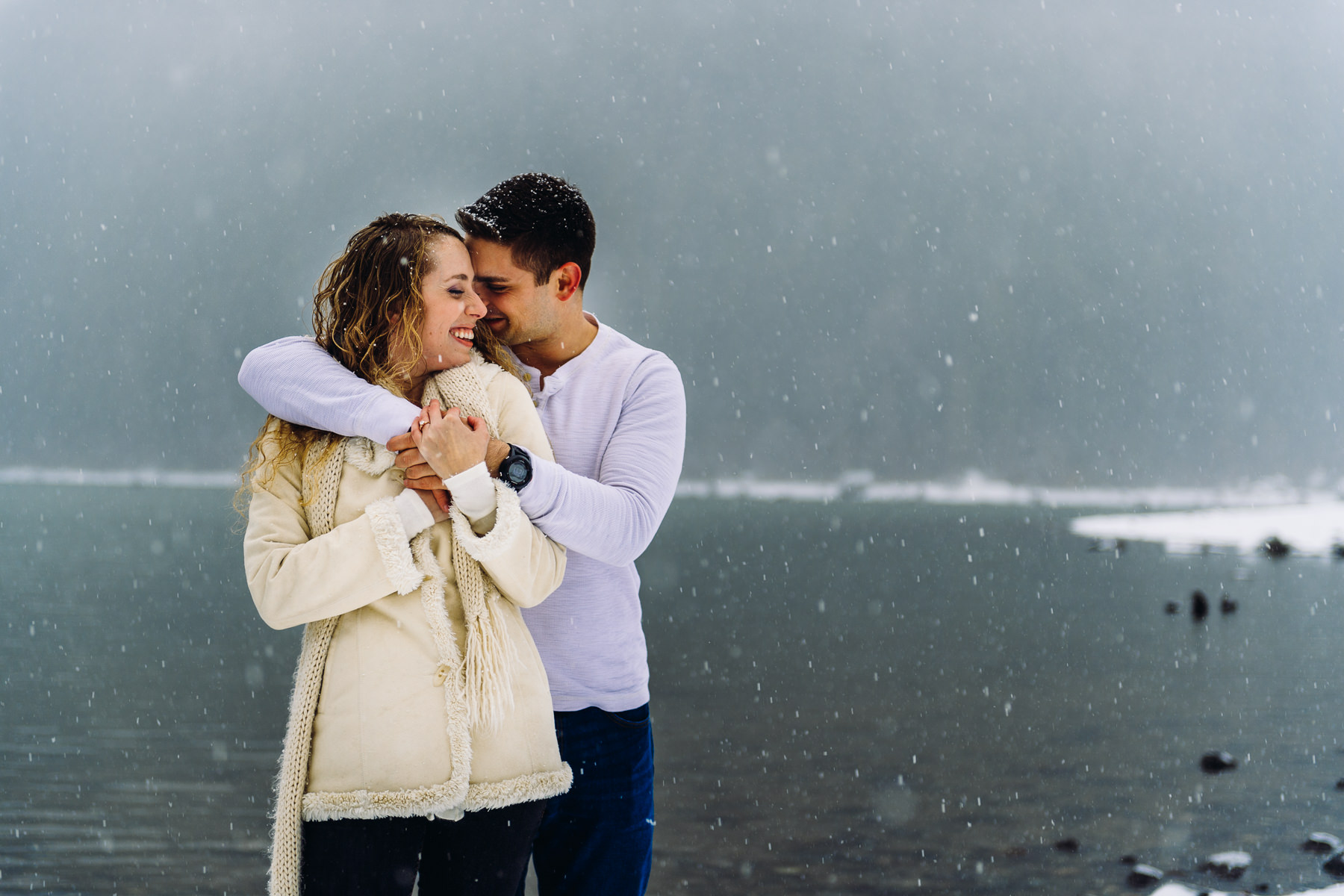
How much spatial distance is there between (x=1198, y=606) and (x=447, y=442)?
4381 centimetres

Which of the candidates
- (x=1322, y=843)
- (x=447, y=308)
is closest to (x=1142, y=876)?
(x=1322, y=843)

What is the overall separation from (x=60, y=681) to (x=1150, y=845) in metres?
24.9

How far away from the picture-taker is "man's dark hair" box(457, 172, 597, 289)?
10.3 ft

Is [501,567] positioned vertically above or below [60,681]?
above

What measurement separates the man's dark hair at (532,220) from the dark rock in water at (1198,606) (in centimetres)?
3973

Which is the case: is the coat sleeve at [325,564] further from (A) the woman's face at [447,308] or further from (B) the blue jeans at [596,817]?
(B) the blue jeans at [596,817]

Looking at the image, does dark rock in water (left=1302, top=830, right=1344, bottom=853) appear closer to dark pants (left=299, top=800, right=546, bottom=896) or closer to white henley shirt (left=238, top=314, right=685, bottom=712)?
white henley shirt (left=238, top=314, right=685, bottom=712)

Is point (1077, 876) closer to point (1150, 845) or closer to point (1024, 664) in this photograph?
point (1150, 845)

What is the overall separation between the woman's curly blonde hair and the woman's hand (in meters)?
0.31

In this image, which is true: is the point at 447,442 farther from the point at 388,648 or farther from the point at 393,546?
the point at 388,648

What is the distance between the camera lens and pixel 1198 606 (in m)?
39.6

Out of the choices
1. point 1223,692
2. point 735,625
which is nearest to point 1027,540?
point 735,625

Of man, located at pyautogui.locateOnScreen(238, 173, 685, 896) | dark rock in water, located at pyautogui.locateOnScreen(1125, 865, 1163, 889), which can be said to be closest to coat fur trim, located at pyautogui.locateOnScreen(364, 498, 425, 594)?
man, located at pyautogui.locateOnScreen(238, 173, 685, 896)

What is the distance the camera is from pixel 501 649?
2506 millimetres
